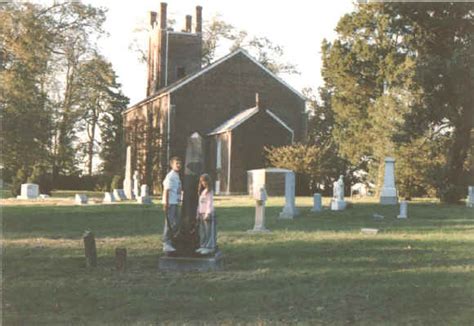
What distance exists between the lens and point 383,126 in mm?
34281

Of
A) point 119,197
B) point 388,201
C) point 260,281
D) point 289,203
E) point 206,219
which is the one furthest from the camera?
point 119,197

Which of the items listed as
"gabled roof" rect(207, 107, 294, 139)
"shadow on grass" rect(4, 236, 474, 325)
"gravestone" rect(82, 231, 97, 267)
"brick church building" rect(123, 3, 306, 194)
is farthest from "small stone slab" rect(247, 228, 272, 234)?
"gabled roof" rect(207, 107, 294, 139)

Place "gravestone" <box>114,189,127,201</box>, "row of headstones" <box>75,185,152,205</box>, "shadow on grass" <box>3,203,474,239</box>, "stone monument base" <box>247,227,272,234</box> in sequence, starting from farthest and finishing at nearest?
"gravestone" <box>114,189,127,201</box>
"row of headstones" <box>75,185,152,205</box>
"shadow on grass" <box>3,203,474,239</box>
"stone monument base" <box>247,227,272,234</box>

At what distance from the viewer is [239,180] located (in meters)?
42.6

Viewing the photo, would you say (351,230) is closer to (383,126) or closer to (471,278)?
(471,278)

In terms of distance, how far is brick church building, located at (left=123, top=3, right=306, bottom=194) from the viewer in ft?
140

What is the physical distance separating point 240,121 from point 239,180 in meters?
4.01

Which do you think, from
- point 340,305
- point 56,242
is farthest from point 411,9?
point 340,305

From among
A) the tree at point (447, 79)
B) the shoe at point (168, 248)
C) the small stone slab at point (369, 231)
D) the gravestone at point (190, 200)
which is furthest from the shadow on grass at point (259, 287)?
the tree at point (447, 79)

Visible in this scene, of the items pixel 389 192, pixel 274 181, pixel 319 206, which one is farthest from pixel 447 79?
pixel 274 181

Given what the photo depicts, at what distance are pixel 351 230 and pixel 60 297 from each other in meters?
8.68

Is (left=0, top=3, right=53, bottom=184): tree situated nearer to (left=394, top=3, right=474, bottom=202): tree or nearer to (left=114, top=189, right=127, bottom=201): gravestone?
(left=114, top=189, right=127, bottom=201): gravestone

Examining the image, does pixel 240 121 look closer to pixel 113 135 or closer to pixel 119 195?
pixel 119 195

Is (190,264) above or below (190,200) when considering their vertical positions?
below
